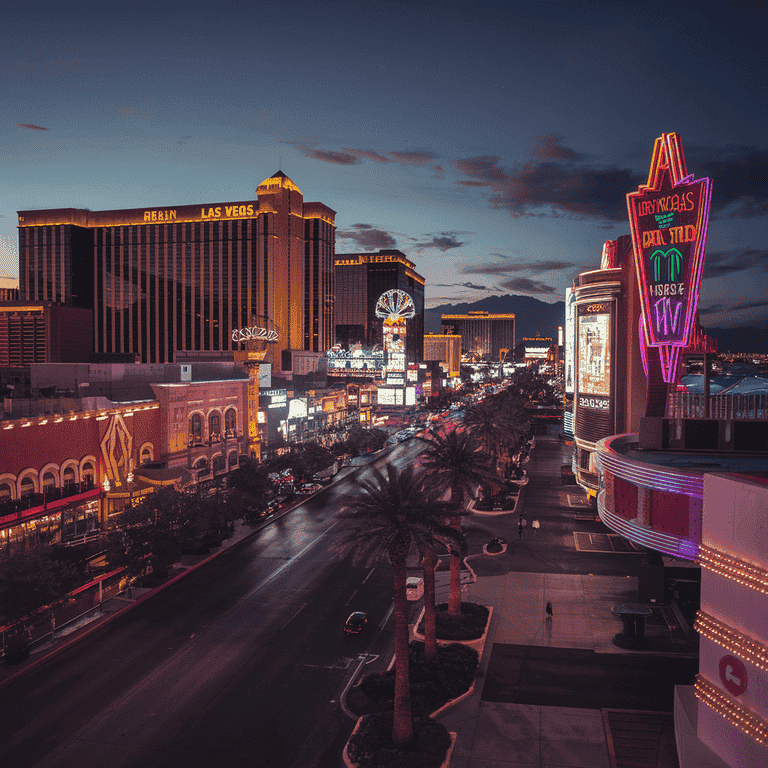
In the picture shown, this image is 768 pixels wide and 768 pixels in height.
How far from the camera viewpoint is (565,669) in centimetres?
2506

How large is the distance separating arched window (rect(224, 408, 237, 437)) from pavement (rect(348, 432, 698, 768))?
34064 mm

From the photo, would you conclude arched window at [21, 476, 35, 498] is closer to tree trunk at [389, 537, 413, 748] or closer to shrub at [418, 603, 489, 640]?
shrub at [418, 603, 489, 640]

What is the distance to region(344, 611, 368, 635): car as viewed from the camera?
2853 cm

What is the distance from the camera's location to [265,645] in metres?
27.8

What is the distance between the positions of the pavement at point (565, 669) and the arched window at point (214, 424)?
3201cm

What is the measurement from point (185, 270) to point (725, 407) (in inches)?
6051

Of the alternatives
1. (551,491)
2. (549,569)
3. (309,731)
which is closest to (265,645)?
(309,731)

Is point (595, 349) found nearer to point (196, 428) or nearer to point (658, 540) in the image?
point (658, 540)

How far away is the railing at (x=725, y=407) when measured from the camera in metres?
25.7

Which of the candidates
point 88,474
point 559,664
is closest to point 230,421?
point 88,474

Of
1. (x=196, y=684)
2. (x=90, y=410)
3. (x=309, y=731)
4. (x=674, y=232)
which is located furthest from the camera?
(x=90, y=410)

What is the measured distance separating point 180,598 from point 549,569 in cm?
2240

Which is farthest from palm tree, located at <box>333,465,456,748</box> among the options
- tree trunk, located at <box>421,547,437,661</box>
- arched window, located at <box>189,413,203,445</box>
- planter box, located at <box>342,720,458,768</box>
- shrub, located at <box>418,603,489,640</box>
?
arched window, located at <box>189,413,203,445</box>

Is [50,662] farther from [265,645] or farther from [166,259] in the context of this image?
[166,259]
